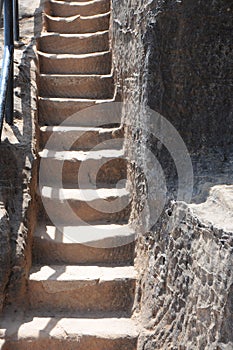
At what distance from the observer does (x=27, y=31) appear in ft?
14.4

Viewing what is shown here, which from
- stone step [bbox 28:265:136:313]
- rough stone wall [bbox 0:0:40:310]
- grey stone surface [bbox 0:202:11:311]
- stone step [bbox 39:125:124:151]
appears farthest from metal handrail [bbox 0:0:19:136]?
stone step [bbox 28:265:136:313]

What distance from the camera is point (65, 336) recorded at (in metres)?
2.63

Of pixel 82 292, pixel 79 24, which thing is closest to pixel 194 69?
pixel 82 292

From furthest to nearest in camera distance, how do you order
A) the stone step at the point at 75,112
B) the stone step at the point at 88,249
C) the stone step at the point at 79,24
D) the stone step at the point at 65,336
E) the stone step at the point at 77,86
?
the stone step at the point at 79,24
the stone step at the point at 77,86
the stone step at the point at 75,112
the stone step at the point at 88,249
the stone step at the point at 65,336

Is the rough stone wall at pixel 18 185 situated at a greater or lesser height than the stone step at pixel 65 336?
greater

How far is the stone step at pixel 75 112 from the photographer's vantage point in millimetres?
3711

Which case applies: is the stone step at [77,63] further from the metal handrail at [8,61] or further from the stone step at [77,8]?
the metal handrail at [8,61]

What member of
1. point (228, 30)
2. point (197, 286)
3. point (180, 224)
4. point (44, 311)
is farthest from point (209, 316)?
point (228, 30)

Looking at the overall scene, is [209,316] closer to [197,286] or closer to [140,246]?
[197,286]

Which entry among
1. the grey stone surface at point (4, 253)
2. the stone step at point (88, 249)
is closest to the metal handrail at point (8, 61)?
the grey stone surface at point (4, 253)

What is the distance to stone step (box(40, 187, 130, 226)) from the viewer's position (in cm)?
322

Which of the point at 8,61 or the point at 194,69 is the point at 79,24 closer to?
the point at 8,61

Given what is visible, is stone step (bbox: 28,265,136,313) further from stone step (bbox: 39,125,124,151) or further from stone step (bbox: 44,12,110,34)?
stone step (bbox: 44,12,110,34)

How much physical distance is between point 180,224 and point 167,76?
2.79ft
